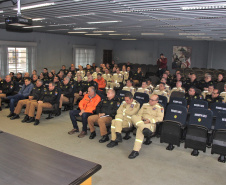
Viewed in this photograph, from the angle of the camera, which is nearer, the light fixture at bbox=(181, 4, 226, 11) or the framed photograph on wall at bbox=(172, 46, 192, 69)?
the light fixture at bbox=(181, 4, 226, 11)

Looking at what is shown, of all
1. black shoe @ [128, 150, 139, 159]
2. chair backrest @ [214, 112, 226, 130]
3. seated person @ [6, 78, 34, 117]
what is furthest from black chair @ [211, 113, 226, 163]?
seated person @ [6, 78, 34, 117]

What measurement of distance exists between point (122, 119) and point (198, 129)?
1.63 m

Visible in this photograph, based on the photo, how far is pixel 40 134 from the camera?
5.96m

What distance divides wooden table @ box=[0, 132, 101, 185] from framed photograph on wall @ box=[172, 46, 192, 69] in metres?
16.8

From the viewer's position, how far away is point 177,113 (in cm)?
517

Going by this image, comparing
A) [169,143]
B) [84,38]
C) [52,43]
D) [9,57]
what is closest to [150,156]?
[169,143]

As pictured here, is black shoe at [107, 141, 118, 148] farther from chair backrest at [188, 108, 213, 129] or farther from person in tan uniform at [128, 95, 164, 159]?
chair backrest at [188, 108, 213, 129]

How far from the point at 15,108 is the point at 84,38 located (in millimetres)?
11328

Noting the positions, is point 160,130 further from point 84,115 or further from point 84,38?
point 84,38

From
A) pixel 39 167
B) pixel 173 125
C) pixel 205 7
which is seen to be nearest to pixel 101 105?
pixel 173 125

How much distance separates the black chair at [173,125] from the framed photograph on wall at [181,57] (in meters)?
13.8

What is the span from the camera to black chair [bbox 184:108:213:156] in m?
4.71

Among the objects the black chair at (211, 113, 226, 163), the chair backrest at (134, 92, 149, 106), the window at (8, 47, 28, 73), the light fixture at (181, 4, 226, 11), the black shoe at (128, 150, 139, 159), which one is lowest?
the black shoe at (128, 150, 139, 159)

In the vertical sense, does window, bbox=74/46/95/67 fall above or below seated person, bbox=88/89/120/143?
above
